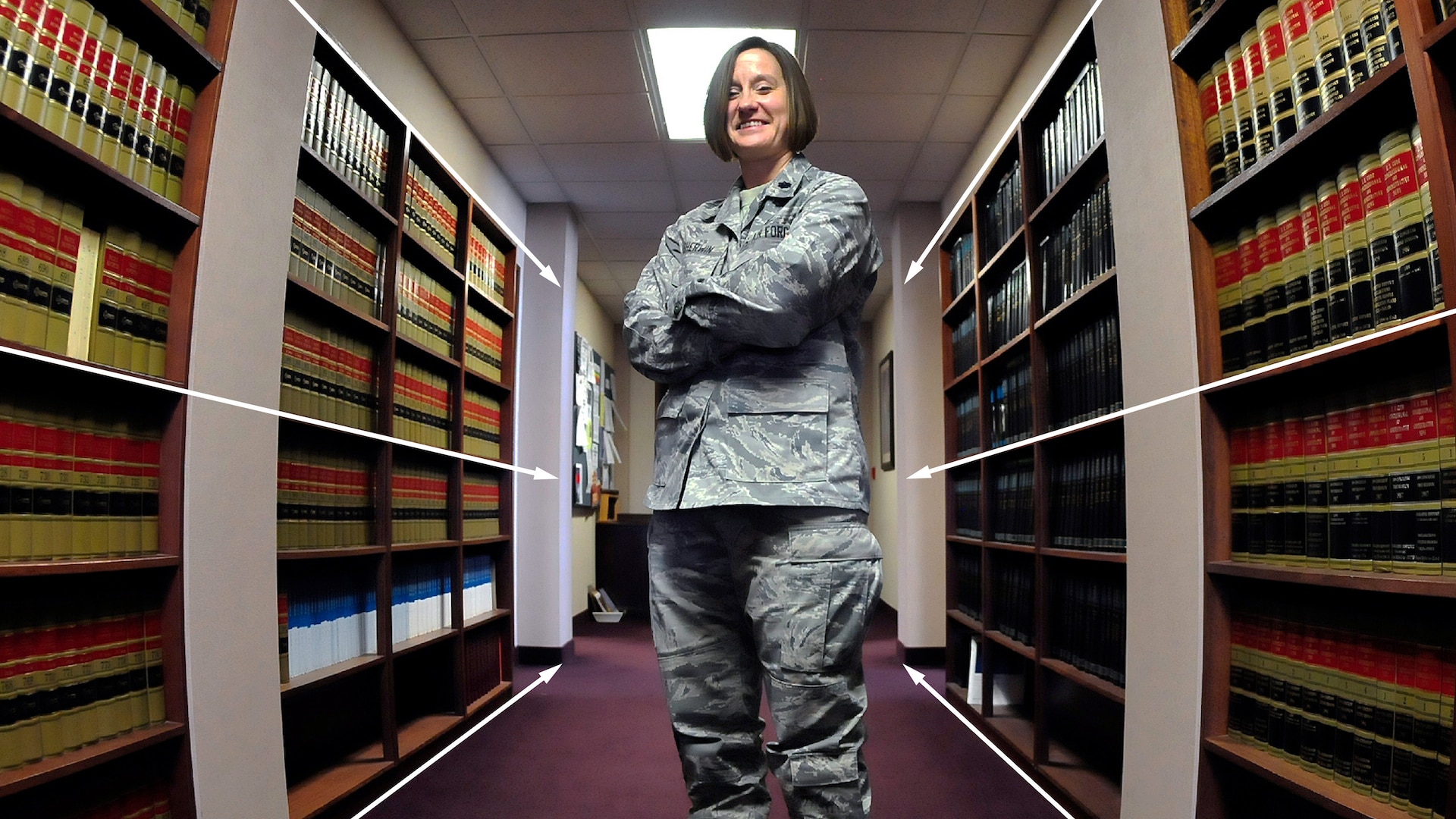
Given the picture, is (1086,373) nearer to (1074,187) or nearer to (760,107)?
(1074,187)

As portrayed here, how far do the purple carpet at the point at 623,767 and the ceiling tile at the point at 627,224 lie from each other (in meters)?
2.51

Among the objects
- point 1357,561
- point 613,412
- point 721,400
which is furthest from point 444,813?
point 613,412

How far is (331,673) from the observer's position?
75.0 inches

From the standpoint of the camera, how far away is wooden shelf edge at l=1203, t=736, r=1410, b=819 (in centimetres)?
106

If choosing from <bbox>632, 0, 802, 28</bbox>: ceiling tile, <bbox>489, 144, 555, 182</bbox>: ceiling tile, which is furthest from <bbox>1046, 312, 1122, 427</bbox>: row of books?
<bbox>489, 144, 555, 182</bbox>: ceiling tile

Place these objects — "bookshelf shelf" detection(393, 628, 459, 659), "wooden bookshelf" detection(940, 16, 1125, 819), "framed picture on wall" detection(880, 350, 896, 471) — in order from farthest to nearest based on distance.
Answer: "framed picture on wall" detection(880, 350, 896, 471)
"bookshelf shelf" detection(393, 628, 459, 659)
"wooden bookshelf" detection(940, 16, 1125, 819)

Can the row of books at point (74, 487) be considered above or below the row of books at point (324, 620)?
above

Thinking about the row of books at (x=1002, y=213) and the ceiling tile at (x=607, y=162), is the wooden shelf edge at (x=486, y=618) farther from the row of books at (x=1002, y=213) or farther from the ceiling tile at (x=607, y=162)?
the row of books at (x=1002, y=213)

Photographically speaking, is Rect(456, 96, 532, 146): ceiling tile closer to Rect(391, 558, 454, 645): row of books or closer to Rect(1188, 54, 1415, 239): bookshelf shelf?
Rect(391, 558, 454, 645): row of books

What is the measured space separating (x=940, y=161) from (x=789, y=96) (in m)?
2.88

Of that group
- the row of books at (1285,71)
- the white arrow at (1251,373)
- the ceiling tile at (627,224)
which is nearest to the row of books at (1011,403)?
the white arrow at (1251,373)

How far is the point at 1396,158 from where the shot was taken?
1.06 metres

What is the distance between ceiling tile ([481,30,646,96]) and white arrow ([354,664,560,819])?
2.37m

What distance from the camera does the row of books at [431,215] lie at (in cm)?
249
